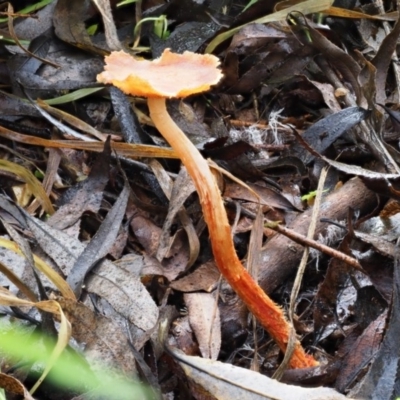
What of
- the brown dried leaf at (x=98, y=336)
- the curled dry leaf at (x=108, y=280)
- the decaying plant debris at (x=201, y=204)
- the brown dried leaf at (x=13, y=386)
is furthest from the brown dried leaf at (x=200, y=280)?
the brown dried leaf at (x=13, y=386)

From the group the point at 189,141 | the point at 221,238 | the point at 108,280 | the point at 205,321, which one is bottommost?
the point at 205,321

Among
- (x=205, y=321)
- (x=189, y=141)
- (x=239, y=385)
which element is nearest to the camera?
(x=239, y=385)

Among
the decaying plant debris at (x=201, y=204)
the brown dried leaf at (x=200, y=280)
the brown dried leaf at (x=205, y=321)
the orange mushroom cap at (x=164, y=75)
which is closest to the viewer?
the orange mushroom cap at (x=164, y=75)

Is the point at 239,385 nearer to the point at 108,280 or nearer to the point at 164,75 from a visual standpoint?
the point at 108,280

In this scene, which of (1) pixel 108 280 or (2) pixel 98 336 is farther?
(1) pixel 108 280

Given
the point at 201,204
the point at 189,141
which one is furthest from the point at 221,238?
the point at 189,141

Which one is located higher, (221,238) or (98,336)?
(221,238)

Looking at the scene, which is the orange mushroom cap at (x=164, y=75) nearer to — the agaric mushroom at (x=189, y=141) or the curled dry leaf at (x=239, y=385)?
the agaric mushroom at (x=189, y=141)

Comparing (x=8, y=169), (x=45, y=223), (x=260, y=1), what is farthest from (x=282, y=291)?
(x=260, y=1)
